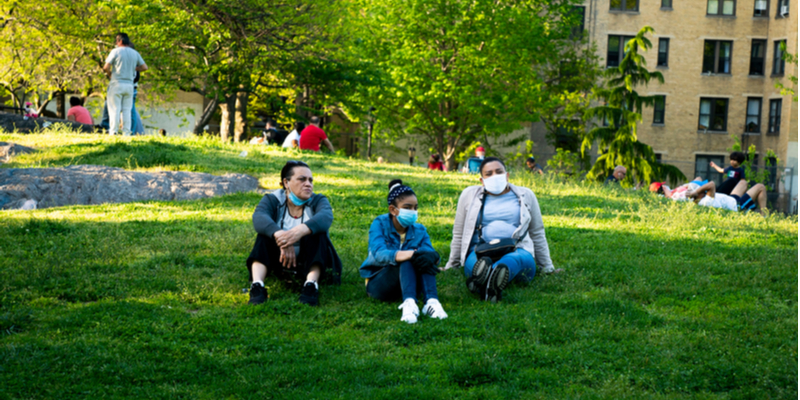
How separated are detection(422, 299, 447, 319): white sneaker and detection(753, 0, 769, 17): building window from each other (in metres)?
44.7

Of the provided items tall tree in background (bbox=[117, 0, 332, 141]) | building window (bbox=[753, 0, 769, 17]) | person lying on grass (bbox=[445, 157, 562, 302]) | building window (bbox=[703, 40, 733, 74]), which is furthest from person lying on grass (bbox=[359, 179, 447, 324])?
building window (bbox=[753, 0, 769, 17])

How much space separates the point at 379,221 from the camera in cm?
667

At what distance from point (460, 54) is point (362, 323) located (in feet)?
91.8

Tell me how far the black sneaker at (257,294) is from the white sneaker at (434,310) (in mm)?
1395

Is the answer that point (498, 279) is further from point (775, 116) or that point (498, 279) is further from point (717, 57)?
point (775, 116)

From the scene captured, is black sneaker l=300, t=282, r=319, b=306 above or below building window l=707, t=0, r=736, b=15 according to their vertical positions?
below

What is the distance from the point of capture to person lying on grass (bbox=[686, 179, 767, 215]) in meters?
14.7

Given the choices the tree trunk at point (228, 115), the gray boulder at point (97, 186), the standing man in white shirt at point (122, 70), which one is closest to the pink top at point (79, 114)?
the standing man in white shirt at point (122, 70)

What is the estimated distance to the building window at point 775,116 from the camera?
43.0 m

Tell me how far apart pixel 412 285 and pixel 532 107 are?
99.6ft

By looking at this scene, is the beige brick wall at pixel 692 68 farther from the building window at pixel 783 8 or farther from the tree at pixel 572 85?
the tree at pixel 572 85

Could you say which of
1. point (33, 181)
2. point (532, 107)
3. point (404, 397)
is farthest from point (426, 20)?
point (404, 397)

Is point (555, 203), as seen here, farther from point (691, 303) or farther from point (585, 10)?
point (585, 10)

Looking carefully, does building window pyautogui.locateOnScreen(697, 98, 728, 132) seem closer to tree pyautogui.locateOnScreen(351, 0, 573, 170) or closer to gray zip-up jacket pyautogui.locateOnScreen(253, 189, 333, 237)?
tree pyautogui.locateOnScreen(351, 0, 573, 170)
